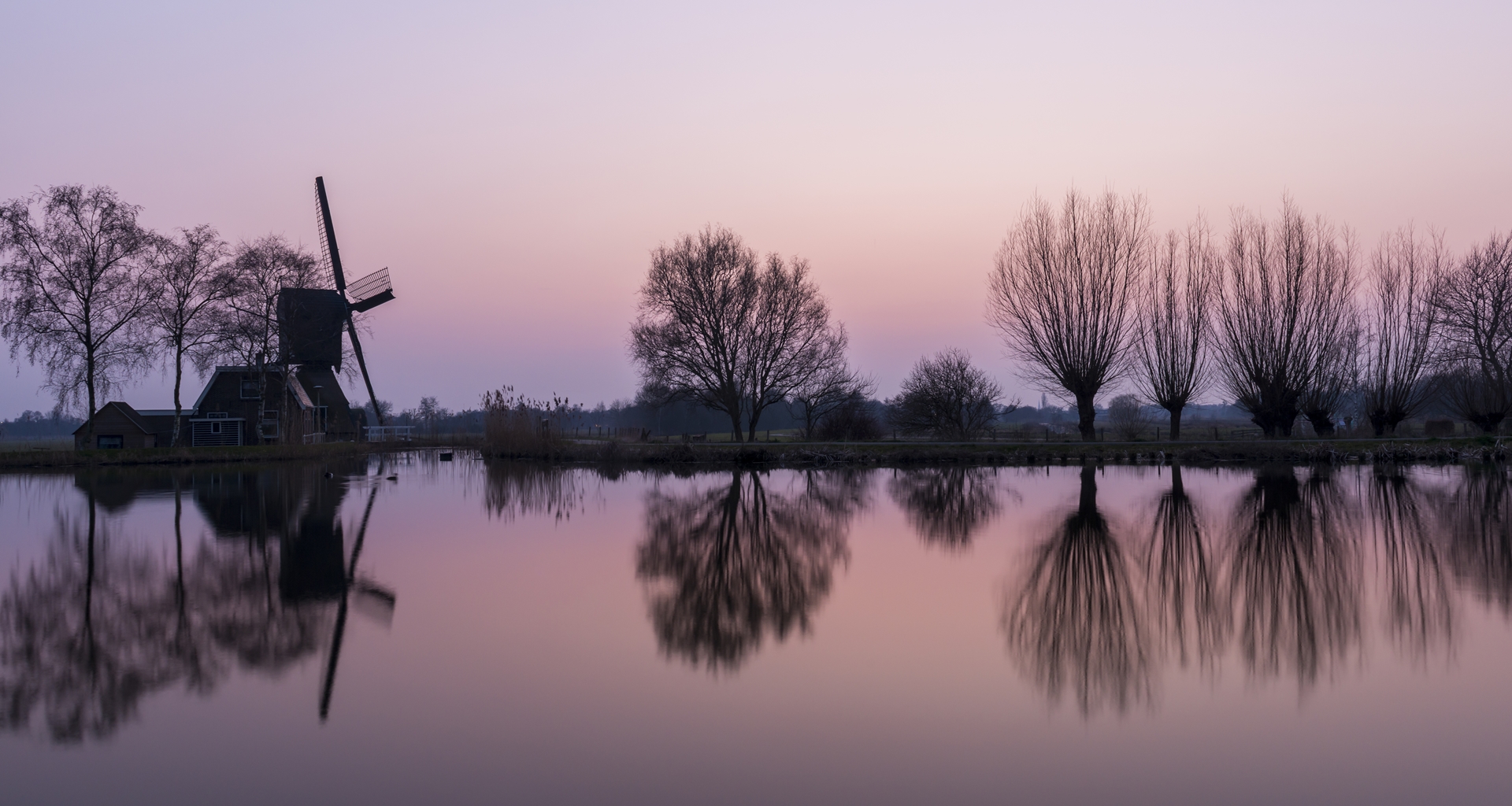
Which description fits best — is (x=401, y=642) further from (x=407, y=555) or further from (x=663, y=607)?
(x=407, y=555)

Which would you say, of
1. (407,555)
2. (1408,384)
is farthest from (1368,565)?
(1408,384)

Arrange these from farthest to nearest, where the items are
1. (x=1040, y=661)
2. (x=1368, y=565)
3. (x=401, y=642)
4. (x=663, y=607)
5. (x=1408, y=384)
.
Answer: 1. (x=1408, y=384)
2. (x=1368, y=565)
3. (x=663, y=607)
4. (x=401, y=642)
5. (x=1040, y=661)

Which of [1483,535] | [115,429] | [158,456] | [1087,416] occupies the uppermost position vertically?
[1087,416]

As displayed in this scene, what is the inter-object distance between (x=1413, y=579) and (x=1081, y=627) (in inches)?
186

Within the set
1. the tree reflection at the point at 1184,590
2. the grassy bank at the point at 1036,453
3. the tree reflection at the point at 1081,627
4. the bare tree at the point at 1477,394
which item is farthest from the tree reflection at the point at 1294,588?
the bare tree at the point at 1477,394

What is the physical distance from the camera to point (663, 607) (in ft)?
29.6

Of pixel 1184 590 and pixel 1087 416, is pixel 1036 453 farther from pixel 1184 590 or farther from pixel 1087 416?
pixel 1184 590

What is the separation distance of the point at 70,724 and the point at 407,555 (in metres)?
6.83

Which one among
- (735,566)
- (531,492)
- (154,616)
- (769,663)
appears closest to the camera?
(769,663)

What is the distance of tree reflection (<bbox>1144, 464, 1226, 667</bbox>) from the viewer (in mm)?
7348

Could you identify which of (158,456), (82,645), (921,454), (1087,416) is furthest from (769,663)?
(158,456)

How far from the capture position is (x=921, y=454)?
106 ft

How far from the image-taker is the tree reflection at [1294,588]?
7.04 meters

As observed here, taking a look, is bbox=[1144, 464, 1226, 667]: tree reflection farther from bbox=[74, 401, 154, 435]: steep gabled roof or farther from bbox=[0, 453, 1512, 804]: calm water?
bbox=[74, 401, 154, 435]: steep gabled roof
